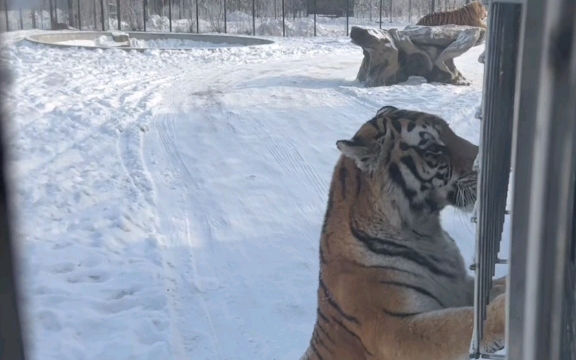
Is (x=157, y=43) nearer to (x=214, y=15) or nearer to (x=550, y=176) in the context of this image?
(x=214, y=15)

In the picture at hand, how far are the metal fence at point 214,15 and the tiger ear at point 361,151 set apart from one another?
79.8ft

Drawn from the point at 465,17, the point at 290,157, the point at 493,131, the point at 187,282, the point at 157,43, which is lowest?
the point at 187,282

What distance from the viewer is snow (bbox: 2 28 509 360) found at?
4625mm

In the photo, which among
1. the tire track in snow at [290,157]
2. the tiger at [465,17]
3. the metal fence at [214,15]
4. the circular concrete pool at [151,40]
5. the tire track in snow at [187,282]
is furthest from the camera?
the metal fence at [214,15]

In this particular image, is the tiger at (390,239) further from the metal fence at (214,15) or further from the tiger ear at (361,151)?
the metal fence at (214,15)

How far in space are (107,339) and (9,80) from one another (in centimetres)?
1192

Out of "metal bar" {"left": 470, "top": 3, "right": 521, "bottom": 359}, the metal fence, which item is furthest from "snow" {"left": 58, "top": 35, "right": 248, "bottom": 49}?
"metal bar" {"left": 470, "top": 3, "right": 521, "bottom": 359}

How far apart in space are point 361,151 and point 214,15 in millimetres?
→ 33422

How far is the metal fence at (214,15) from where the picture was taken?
29.0 metres

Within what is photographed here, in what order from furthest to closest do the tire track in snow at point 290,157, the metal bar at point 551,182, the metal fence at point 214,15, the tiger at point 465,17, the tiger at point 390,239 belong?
1. the metal fence at point 214,15
2. the tiger at point 465,17
3. the tire track in snow at point 290,157
4. the tiger at point 390,239
5. the metal bar at point 551,182

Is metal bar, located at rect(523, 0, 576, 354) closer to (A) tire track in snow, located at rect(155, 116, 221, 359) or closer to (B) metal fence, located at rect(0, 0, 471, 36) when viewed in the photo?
(A) tire track in snow, located at rect(155, 116, 221, 359)

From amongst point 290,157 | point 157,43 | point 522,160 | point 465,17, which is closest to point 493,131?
point 522,160

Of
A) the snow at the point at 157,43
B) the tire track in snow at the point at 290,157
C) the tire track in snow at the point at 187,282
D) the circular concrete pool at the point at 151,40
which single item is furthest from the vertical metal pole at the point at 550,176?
the snow at the point at 157,43

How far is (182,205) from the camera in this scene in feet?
23.7
